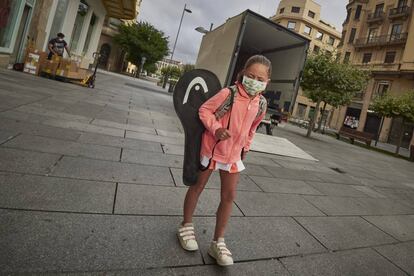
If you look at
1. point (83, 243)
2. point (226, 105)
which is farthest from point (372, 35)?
point (83, 243)

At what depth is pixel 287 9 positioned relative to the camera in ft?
175

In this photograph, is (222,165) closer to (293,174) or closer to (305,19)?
(293,174)

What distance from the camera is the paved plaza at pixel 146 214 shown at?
1920 millimetres

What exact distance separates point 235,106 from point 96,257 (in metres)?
1.35

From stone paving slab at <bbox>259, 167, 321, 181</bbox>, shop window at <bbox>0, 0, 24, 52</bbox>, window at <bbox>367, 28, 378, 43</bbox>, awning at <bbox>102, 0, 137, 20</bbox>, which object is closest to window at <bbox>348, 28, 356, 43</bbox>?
window at <bbox>367, 28, 378, 43</bbox>

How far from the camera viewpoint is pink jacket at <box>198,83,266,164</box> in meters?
2.05

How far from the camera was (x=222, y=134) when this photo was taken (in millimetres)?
1923

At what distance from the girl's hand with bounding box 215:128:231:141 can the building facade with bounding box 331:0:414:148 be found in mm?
32031

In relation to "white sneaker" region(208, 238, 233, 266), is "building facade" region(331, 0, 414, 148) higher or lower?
higher

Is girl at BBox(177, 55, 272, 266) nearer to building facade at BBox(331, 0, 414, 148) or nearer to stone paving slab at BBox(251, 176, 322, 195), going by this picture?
stone paving slab at BBox(251, 176, 322, 195)

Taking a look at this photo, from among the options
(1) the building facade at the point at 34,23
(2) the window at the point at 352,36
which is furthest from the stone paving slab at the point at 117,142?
(2) the window at the point at 352,36

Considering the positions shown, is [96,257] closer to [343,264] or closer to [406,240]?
[343,264]

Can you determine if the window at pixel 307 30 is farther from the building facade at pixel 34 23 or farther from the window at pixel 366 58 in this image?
the building facade at pixel 34 23

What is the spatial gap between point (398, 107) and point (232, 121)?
65.6ft
